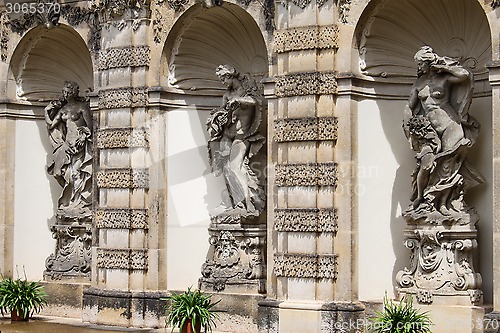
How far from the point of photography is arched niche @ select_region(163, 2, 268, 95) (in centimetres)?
1897

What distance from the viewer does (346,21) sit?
17.1 meters

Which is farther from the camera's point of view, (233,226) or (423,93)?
(233,226)

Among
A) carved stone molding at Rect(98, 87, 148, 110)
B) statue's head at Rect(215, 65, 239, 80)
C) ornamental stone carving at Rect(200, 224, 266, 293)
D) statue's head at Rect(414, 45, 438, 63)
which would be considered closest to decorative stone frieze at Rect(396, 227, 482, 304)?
statue's head at Rect(414, 45, 438, 63)

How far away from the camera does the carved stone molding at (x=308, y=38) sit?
17.1m

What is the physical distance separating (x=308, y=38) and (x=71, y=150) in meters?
5.74

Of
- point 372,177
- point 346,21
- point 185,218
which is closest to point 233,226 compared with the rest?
point 185,218

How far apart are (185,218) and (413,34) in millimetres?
4928

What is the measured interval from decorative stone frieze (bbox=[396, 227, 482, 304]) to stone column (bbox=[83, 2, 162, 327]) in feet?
15.2

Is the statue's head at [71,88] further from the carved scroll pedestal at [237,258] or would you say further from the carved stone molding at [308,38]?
the carved stone molding at [308,38]

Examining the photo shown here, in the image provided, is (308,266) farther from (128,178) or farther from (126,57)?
(126,57)

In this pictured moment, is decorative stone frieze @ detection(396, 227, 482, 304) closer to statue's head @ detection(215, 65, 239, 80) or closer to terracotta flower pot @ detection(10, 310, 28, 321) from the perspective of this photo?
statue's head @ detection(215, 65, 239, 80)

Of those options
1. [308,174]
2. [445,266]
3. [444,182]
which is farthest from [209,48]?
[445,266]

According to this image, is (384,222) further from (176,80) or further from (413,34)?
(176,80)

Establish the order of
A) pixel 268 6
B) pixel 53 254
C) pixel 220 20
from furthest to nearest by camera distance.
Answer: pixel 53 254
pixel 220 20
pixel 268 6
